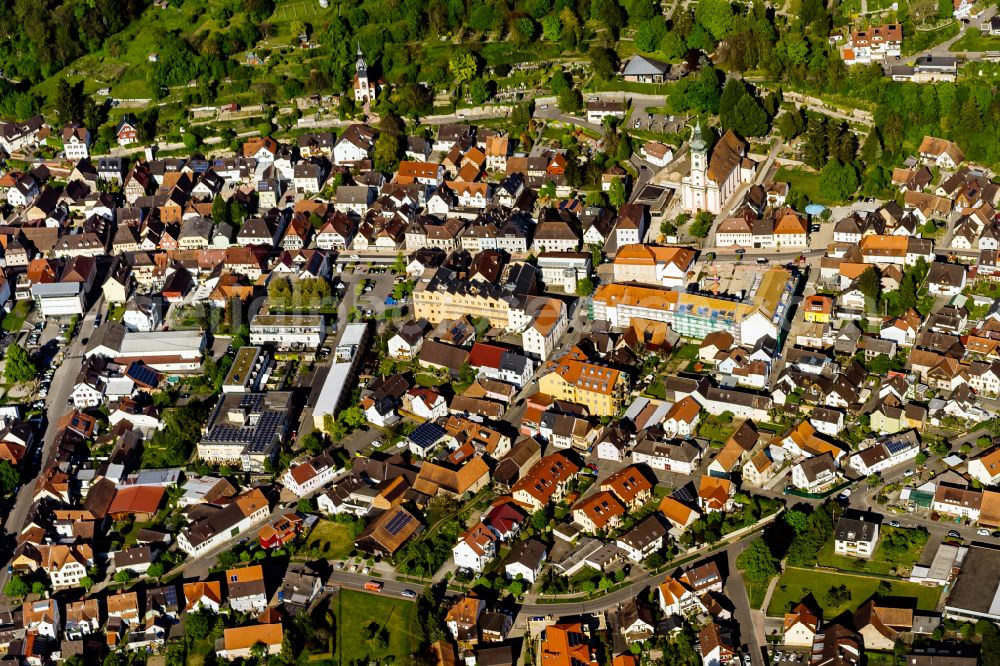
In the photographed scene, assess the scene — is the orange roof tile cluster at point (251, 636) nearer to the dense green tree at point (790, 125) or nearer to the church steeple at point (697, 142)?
the church steeple at point (697, 142)

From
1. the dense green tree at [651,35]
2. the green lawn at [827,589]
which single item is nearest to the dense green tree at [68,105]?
the dense green tree at [651,35]

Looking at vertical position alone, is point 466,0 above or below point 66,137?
above

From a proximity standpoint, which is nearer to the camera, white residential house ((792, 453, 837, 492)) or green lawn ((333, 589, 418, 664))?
green lawn ((333, 589, 418, 664))

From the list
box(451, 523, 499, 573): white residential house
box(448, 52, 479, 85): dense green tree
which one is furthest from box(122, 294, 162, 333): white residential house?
box(448, 52, 479, 85): dense green tree

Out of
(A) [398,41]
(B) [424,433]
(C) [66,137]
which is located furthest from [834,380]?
(C) [66,137]

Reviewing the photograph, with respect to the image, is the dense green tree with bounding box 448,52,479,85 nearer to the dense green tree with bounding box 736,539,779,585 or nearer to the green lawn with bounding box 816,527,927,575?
the dense green tree with bounding box 736,539,779,585

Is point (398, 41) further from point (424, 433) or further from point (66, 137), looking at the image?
point (424, 433)

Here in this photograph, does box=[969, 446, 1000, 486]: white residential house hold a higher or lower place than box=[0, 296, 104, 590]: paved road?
higher
